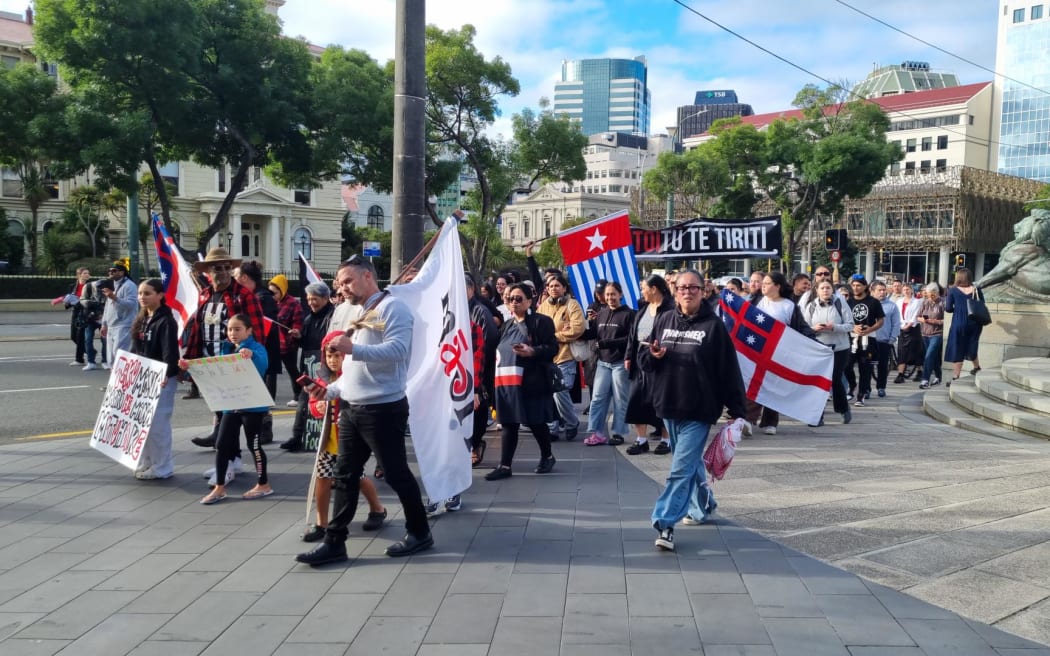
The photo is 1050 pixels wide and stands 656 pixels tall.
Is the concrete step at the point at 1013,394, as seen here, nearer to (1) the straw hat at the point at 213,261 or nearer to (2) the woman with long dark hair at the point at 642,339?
(2) the woman with long dark hair at the point at 642,339

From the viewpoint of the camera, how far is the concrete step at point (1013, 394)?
31.4 ft

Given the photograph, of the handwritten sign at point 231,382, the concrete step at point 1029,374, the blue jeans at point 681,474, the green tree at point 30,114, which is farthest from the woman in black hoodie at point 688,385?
the green tree at point 30,114

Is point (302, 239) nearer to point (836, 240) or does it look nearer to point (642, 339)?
point (836, 240)

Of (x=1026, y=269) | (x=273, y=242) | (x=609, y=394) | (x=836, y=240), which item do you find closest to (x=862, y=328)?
(x=609, y=394)

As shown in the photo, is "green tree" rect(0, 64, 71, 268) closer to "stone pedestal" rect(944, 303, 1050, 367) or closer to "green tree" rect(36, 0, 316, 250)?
"green tree" rect(36, 0, 316, 250)

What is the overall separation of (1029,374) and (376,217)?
3211 inches

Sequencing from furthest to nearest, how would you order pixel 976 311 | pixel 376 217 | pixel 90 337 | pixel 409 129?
pixel 376 217 < pixel 90 337 < pixel 976 311 < pixel 409 129

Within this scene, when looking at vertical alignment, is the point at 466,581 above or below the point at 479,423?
below

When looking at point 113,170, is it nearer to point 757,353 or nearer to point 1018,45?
point 757,353

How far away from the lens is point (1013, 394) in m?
10.2

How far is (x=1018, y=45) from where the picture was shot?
85938mm

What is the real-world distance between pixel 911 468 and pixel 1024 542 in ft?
7.52

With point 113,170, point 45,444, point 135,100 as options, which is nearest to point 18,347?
Answer: point 113,170

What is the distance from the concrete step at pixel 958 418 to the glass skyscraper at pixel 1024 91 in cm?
8599
